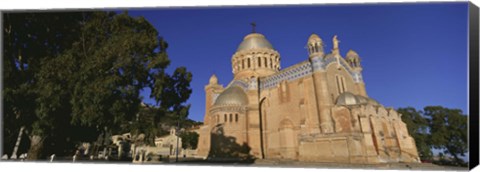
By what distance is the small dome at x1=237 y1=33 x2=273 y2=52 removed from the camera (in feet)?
85.0

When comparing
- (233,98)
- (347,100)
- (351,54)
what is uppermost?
(351,54)

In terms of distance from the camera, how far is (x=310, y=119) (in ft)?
58.4

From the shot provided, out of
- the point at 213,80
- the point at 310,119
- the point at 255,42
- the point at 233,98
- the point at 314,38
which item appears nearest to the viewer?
the point at 310,119

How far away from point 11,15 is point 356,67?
19.6 m

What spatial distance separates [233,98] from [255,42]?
6462 millimetres

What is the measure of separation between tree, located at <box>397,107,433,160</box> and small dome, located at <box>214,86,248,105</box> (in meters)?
9.73

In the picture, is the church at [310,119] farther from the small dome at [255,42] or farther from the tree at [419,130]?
the small dome at [255,42]

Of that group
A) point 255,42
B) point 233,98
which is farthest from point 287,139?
point 255,42

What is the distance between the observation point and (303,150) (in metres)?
16.3

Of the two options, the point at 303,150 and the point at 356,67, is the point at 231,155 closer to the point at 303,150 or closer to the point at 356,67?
the point at 303,150

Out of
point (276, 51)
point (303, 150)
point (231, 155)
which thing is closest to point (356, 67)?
point (276, 51)

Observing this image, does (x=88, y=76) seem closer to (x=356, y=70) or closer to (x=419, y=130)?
(x=356, y=70)

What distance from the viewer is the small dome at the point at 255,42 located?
25.9m

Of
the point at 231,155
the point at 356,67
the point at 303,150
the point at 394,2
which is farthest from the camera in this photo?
the point at 356,67
